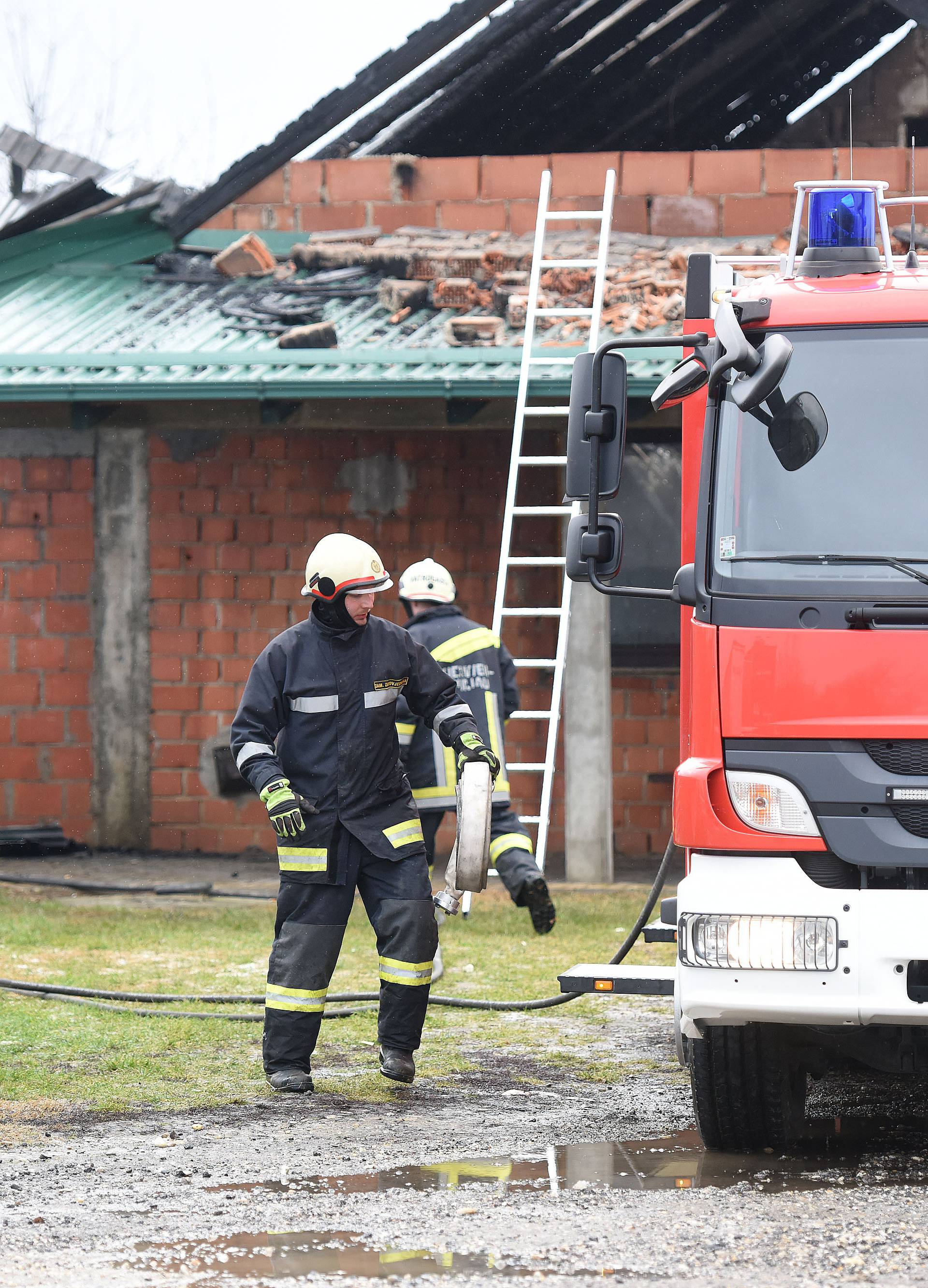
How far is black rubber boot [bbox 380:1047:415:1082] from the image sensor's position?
5.76 metres

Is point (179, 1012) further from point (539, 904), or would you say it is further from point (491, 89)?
point (491, 89)

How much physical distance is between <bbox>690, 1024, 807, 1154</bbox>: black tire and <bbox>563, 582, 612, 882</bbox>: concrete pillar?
5.56 meters

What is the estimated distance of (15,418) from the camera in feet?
38.2

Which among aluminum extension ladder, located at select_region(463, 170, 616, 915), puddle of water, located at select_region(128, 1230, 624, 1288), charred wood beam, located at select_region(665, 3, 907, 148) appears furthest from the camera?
charred wood beam, located at select_region(665, 3, 907, 148)

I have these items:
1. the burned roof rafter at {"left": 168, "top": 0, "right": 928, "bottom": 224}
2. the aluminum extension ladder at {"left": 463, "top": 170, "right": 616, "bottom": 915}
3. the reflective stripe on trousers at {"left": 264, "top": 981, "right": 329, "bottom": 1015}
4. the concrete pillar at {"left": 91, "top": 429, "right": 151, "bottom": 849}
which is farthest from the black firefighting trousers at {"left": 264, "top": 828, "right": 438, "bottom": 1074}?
the burned roof rafter at {"left": 168, "top": 0, "right": 928, "bottom": 224}

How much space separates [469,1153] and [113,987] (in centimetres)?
301

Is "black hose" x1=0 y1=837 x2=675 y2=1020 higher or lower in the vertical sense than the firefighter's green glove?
lower

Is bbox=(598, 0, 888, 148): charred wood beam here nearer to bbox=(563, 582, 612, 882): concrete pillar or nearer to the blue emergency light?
bbox=(563, 582, 612, 882): concrete pillar

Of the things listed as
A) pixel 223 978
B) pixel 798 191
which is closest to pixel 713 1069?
pixel 798 191

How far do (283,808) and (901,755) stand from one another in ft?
6.85

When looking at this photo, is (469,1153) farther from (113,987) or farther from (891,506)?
(113,987)

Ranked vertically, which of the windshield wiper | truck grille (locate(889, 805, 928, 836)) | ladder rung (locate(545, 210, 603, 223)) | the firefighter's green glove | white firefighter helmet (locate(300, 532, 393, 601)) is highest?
ladder rung (locate(545, 210, 603, 223))

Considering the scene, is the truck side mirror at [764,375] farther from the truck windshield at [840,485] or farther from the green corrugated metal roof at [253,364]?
the green corrugated metal roof at [253,364]

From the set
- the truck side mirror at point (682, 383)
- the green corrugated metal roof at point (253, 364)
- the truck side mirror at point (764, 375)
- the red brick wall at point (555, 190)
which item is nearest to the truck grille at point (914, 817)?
the truck side mirror at point (764, 375)
